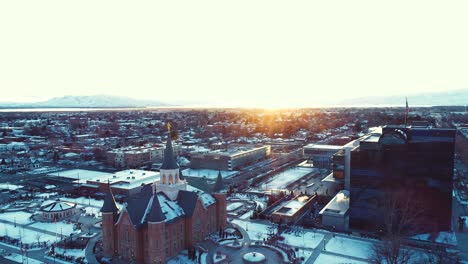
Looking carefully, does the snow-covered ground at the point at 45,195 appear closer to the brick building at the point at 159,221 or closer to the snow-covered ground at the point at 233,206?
the brick building at the point at 159,221

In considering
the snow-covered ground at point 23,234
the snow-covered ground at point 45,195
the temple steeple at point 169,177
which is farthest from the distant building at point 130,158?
the temple steeple at point 169,177

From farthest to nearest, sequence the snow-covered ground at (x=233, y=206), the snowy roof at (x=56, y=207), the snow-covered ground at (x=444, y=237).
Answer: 1. the snow-covered ground at (x=233, y=206)
2. the snowy roof at (x=56, y=207)
3. the snow-covered ground at (x=444, y=237)

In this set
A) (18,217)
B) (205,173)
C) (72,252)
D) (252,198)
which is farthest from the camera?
(205,173)

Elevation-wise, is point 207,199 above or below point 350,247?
above

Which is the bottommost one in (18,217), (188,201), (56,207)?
(18,217)

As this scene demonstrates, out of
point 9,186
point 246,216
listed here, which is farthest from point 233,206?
point 9,186

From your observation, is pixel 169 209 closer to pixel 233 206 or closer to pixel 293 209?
pixel 233 206

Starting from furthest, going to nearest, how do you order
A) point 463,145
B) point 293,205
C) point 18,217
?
point 463,145
point 293,205
point 18,217
